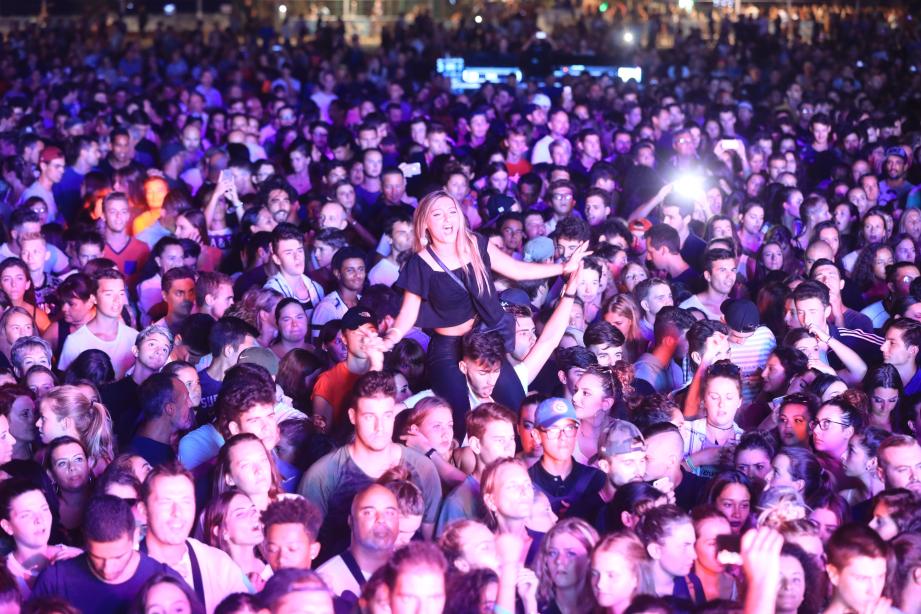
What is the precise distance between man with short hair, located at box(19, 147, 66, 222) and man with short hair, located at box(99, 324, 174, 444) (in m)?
3.40

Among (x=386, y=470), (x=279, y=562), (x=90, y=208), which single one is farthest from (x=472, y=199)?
(x=279, y=562)

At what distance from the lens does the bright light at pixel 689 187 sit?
1001cm

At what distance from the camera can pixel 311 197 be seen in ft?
32.4

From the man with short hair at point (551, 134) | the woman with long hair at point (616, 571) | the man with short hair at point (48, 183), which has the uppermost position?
the woman with long hair at point (616, 571)

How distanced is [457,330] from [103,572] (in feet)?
7.42

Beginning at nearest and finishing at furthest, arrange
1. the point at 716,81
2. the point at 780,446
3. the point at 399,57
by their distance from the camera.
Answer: the point at 780,446 → the point at 716,81 → the point at 399,57

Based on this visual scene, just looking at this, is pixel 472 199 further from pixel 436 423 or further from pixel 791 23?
pixel 791 23

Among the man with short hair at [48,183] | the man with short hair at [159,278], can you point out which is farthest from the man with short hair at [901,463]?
the man with short hair at [48,183]

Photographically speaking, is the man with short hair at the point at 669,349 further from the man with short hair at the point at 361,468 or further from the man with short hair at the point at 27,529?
the man with short hair at the point at 27,529

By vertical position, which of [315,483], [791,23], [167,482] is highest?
[167,482]

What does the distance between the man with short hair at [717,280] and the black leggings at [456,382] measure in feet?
6.40

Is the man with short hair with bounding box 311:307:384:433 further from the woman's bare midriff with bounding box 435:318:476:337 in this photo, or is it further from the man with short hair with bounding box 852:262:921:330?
the man with short hair with bounding box 852:262:921:330

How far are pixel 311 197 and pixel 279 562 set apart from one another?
5.53 m

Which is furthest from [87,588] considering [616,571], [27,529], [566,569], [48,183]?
[48,183]
